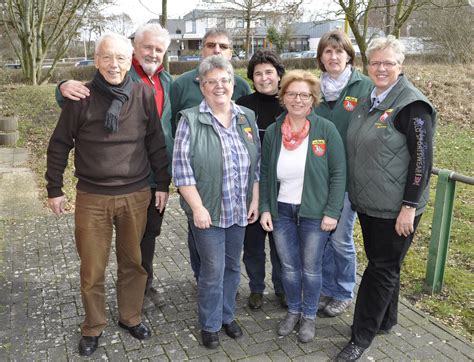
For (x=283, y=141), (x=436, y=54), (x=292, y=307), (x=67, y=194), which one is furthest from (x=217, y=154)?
(x=436, y=54)

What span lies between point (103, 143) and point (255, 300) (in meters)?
1.85

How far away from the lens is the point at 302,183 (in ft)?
10.6

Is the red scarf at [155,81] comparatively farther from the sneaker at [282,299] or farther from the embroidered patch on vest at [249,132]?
the sneaker at [282,299]

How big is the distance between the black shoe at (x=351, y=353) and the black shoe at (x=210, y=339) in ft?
2.80

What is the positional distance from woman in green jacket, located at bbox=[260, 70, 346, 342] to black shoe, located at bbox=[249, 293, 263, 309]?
54cm

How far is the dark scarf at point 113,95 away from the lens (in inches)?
116

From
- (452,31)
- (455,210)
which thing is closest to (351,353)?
(455,210)

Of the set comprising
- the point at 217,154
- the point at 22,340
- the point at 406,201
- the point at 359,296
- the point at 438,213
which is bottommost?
the point at 22,340

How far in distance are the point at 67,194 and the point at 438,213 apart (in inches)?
214

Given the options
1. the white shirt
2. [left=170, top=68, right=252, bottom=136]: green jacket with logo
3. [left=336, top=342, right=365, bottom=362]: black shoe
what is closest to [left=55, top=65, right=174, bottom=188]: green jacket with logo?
[left=170, top=68, right=252, bottom=136]: green jacket with logo

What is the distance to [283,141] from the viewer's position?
3.27 meters

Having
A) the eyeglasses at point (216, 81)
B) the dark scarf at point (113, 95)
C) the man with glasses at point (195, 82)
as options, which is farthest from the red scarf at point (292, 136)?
the dark scarf at point (113, 95)

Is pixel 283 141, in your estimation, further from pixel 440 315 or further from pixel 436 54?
pixel 436 54

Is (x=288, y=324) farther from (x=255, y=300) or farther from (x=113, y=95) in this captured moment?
(x=113, y=95)
